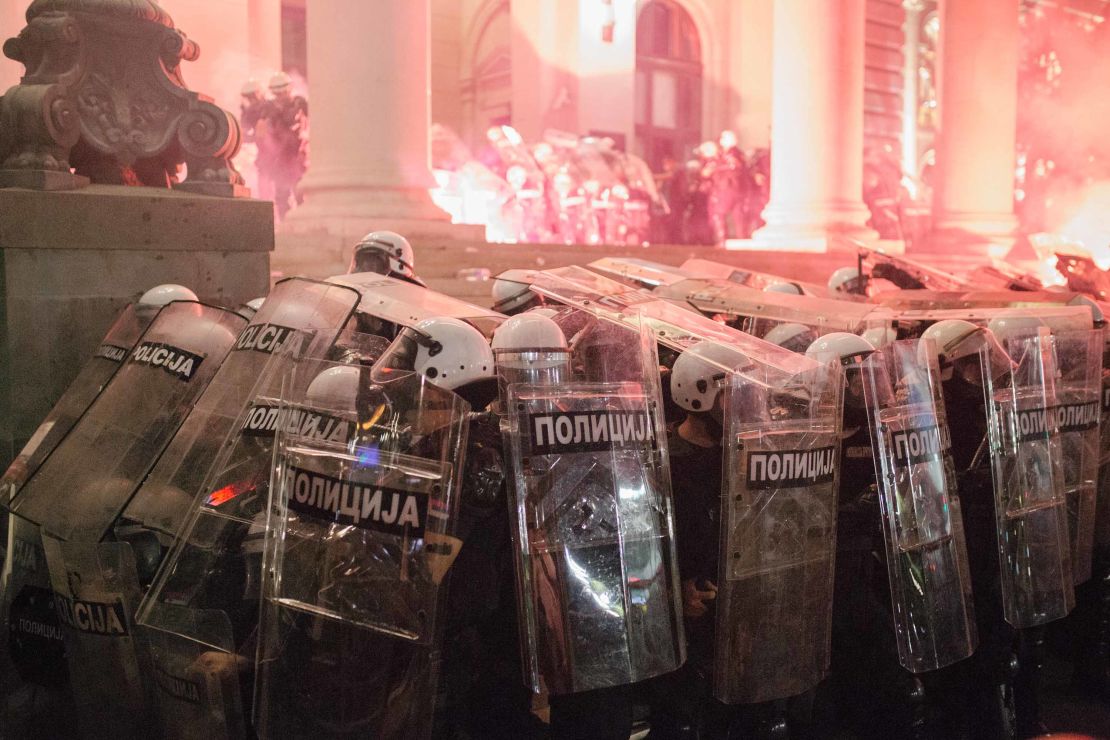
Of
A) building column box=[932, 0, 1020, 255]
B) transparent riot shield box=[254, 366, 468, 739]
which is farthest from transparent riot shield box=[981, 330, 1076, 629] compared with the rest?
building column box=[932, 0, 1020, 255]

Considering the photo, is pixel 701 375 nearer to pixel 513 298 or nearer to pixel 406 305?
pixel 406 305

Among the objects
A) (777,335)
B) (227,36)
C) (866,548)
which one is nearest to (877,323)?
(777,335)

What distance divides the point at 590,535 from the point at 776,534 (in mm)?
484

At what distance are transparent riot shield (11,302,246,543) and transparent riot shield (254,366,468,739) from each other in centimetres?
65

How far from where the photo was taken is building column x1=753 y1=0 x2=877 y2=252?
1303cm

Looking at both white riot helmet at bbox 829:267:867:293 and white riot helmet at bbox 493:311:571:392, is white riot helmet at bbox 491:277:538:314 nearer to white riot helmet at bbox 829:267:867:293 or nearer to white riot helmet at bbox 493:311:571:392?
white riot helmet at bbox 493:311:571:392

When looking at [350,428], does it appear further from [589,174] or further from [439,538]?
[589,174]

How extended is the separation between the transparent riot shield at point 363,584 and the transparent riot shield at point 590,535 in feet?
0.74

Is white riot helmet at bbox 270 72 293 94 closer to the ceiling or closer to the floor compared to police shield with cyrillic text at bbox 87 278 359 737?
closer to the ceiling

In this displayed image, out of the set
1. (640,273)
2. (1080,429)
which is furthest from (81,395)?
(1080,429)

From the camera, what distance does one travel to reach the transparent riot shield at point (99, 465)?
2.65m

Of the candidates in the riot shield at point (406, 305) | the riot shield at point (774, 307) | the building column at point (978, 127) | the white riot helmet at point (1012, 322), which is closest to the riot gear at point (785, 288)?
the riot shield at point (774, 307)

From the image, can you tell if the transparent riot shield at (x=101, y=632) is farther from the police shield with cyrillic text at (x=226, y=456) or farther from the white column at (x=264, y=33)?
the white column at (x=264, y=33)

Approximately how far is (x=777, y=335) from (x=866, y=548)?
111 centimetres
